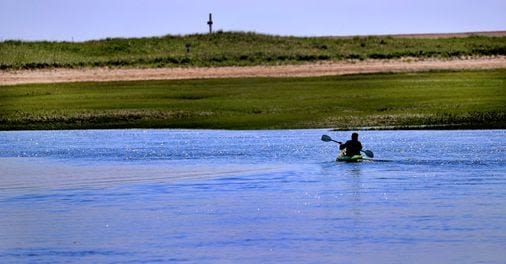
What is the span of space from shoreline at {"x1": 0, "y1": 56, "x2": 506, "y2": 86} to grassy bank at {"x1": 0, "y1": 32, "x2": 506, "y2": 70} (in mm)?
1674

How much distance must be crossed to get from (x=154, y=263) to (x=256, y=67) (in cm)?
5745

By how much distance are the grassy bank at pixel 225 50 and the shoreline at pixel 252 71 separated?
65.9 inches

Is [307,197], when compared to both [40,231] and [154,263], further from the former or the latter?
[154,263]

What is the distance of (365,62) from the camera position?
3275 inches

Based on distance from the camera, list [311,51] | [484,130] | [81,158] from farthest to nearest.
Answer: [311,51]
[484,130]
[81,158]

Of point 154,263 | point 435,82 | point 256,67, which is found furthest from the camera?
point 256,67

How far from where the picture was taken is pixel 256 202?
32.9 m

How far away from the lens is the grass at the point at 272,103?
57656mm

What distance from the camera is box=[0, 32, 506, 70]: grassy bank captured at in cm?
8494

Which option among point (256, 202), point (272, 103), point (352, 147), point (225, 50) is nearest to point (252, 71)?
point (225, 50)

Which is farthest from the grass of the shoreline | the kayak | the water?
the kayak

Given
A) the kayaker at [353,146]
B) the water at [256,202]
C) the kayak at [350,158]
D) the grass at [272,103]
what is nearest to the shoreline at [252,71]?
the grass at [272,103]

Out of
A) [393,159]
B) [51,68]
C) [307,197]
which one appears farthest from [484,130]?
[51,68]

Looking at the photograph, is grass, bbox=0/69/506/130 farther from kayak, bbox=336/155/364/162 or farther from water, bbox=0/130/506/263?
kayak, bbox=336/155/364/162
